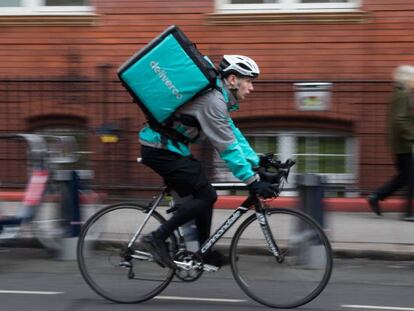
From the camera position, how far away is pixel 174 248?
5.06 metres

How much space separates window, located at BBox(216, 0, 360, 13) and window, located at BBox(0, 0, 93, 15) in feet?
6.82

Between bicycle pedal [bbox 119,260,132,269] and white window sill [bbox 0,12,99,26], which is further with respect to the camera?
white window sill [bbox 0,12,99,26]

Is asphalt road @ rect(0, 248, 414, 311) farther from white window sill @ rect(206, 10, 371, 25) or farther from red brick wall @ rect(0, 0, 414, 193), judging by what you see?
white window sill @ rect(206, 10, 371, 25)

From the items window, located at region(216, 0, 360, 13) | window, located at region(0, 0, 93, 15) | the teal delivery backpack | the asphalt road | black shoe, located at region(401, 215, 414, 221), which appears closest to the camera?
the teal delivery backpack

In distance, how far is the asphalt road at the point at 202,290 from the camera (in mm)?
5109

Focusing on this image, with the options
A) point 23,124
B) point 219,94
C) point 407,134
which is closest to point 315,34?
point 407,134

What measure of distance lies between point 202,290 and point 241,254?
0.67 m

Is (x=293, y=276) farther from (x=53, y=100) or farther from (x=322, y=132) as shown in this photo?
(x=53, y=100)

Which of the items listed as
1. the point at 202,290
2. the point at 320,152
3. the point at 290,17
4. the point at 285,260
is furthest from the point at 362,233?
the point at 290,17

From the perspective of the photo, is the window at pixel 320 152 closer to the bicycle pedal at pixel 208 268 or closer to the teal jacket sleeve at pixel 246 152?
the teal jacket sleeve at pixel 246 152

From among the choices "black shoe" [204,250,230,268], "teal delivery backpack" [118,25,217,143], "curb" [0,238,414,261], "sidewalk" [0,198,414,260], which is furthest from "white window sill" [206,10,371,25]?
"black shoe" [204,250,230,268]

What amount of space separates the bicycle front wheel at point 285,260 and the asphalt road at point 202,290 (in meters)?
0.16

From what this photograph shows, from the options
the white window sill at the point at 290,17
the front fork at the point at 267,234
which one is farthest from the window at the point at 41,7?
the front fork at the point at 267,234

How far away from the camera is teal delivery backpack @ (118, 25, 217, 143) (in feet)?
15.4
